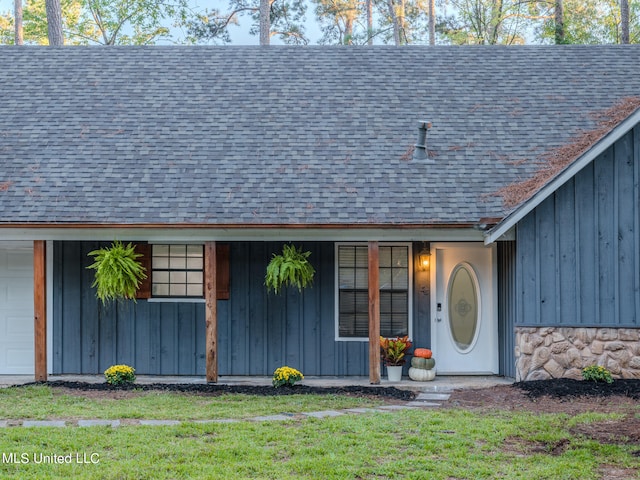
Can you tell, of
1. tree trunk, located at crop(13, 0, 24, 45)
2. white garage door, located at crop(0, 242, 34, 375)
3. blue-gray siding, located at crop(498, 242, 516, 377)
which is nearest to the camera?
blue-gray siding, located at crop(498, 242, 516, 377)

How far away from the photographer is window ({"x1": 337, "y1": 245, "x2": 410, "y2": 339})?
12828mm

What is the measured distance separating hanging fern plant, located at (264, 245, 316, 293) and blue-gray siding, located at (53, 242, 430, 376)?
1.59 feet

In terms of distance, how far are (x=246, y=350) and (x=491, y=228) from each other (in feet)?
13.2

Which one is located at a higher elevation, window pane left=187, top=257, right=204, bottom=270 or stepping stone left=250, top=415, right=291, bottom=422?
window pane left=187, top=257, right=204, bottom=270

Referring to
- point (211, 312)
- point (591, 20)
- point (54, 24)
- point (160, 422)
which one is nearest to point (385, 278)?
point (211, 312)

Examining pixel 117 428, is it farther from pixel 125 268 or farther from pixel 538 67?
pixel 538 67

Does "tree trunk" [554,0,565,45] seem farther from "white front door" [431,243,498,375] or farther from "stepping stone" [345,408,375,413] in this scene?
"stepping stone" [345,408,375,413]

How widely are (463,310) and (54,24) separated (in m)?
14.3

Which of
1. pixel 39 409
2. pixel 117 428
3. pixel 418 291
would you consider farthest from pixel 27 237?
pixel 418 291

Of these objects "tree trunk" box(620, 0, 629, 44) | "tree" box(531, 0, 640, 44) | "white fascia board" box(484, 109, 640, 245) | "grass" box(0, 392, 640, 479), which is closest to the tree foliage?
"tree" box(531, 0, 640, 44)

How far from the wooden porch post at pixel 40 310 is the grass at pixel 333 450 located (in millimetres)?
3920

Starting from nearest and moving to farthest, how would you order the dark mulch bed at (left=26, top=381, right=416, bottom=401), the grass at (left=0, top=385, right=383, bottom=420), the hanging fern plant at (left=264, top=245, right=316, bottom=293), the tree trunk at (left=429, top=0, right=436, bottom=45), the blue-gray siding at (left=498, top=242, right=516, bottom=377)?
1. the grass at (left=0, top=385, right=383, bottom=420)
2. the dark mulch bed at (left=26, top=381, right=416, bottom=401)
3. the hanging fern plant at (left=264, top=245, right=316, bottom=293)
4. the blue-gray siding at (left=498, top=242, right=516, bottom=377)
5. the tree trunk at (left=429, top=0, right=436, bottom=45)

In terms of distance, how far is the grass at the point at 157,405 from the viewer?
29.8 ft

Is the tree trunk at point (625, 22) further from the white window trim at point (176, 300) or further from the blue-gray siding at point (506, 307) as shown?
the white window trim at point (176, 300)
